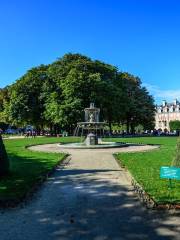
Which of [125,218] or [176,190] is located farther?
[176,190]

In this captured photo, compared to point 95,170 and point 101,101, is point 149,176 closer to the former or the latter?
point 95,170

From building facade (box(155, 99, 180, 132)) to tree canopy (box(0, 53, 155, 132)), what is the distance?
89537 millimetres

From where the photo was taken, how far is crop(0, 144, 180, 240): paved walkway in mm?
7496

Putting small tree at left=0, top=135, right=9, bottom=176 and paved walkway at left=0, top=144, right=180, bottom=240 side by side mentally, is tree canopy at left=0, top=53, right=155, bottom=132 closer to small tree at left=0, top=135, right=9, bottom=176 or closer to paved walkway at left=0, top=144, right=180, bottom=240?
small tree at left=0, top=135, right=9, bottom=176

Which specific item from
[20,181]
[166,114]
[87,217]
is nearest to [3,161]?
[20,181]

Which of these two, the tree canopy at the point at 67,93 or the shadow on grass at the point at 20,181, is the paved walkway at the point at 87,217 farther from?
the tree canopy at the point at 67,93

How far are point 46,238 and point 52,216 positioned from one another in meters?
1.54

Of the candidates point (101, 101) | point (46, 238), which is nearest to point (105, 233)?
point (46, 238)

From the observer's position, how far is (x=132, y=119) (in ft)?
253

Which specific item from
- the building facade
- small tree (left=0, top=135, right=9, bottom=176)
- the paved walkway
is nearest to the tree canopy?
small tree (left=0, top=135, right=9, bottom=176)

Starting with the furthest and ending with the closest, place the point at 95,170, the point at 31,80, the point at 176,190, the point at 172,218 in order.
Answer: the point at 31,80
the point at 95,170
the point at 176,190
the point at 172,218

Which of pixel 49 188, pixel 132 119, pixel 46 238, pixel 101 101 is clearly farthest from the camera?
pixel 132 119

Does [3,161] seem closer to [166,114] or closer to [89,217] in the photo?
[89,217]

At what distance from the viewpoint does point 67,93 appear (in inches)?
2265
